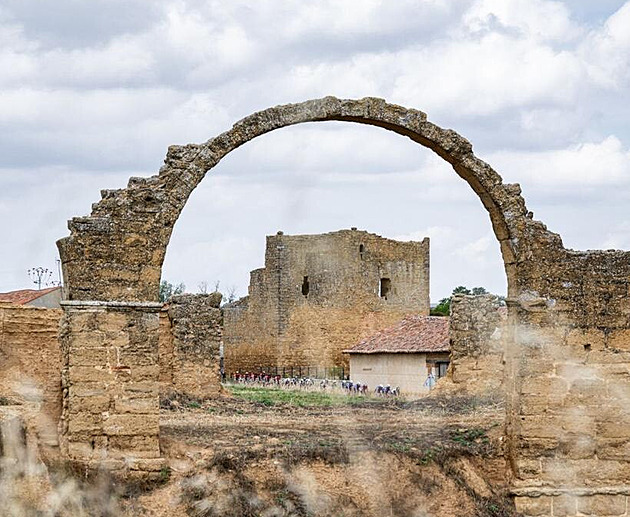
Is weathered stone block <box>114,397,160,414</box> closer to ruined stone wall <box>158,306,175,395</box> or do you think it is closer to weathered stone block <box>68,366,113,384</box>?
weathered stone block <box>68,366,113,384</box>

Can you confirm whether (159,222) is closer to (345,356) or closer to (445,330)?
(445,330)

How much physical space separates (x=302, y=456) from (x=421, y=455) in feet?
4.18

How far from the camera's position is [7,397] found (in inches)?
442

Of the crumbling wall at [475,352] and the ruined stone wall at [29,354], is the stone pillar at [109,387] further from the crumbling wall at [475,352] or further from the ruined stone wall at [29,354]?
the crumbling wall at [475,352]

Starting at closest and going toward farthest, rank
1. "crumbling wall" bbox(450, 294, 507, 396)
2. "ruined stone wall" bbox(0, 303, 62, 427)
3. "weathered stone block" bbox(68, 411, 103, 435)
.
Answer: "weathered stone block" bbox(68, 411, 103, 435) < "ruined stone wall" bbox(0, 303, 62, 427) < "crumbling wall" bbox(450, 294, 507, 396)

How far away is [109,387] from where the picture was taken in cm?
991

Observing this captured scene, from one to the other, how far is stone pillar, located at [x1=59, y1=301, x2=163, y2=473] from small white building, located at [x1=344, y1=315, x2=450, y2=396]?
1396 centimetres

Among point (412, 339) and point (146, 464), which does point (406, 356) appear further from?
point (146, 464)

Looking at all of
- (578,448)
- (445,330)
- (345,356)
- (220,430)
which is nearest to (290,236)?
(345,356)

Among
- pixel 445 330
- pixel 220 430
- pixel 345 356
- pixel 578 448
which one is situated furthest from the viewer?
pixel 345 356

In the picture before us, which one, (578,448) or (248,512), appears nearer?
(248,512)

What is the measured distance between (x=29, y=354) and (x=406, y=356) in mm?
15193

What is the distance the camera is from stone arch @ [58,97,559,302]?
9938mm

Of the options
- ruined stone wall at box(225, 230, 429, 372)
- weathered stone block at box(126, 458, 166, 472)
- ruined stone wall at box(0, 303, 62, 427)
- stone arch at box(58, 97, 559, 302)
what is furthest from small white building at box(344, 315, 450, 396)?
weathered stone block at box(126, 458, 166, 472)
